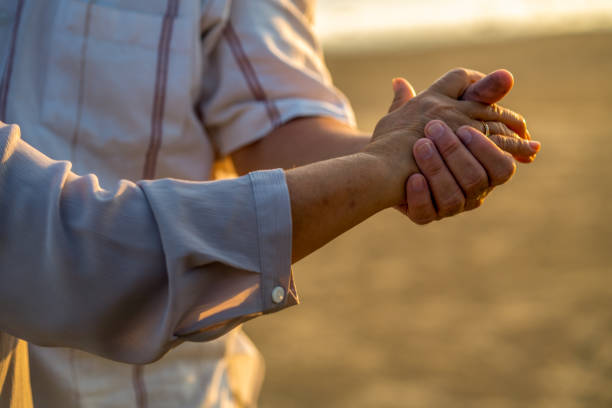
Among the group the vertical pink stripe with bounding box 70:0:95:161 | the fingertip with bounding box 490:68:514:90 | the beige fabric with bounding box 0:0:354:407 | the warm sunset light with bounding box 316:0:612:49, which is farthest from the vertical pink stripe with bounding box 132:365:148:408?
the warm sunset light with bounding box 316:0:612:49

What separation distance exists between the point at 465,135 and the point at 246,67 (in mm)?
603

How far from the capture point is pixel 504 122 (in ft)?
6.05

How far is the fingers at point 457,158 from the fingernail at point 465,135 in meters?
0.02

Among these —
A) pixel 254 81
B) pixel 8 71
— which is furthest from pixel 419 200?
pixel 8 71

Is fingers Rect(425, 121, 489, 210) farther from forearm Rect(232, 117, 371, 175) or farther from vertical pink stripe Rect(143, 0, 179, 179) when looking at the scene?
vertical pink stripe Rect(143, 0, 179, 179)

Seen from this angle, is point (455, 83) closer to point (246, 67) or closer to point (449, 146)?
point (449, 146)

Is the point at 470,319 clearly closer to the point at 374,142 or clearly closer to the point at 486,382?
the point at 486,382

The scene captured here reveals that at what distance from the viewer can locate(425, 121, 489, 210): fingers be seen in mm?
1590

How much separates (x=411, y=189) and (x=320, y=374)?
307 cm

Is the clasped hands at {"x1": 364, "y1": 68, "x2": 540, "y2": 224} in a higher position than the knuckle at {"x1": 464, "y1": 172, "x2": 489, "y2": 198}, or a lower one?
higher

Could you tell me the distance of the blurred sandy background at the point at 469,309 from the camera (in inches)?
163

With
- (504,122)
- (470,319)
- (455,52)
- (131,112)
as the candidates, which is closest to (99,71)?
(131,112)

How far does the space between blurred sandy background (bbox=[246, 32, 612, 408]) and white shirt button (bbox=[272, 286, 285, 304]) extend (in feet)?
9.76

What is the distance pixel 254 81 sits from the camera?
6.18 ft
